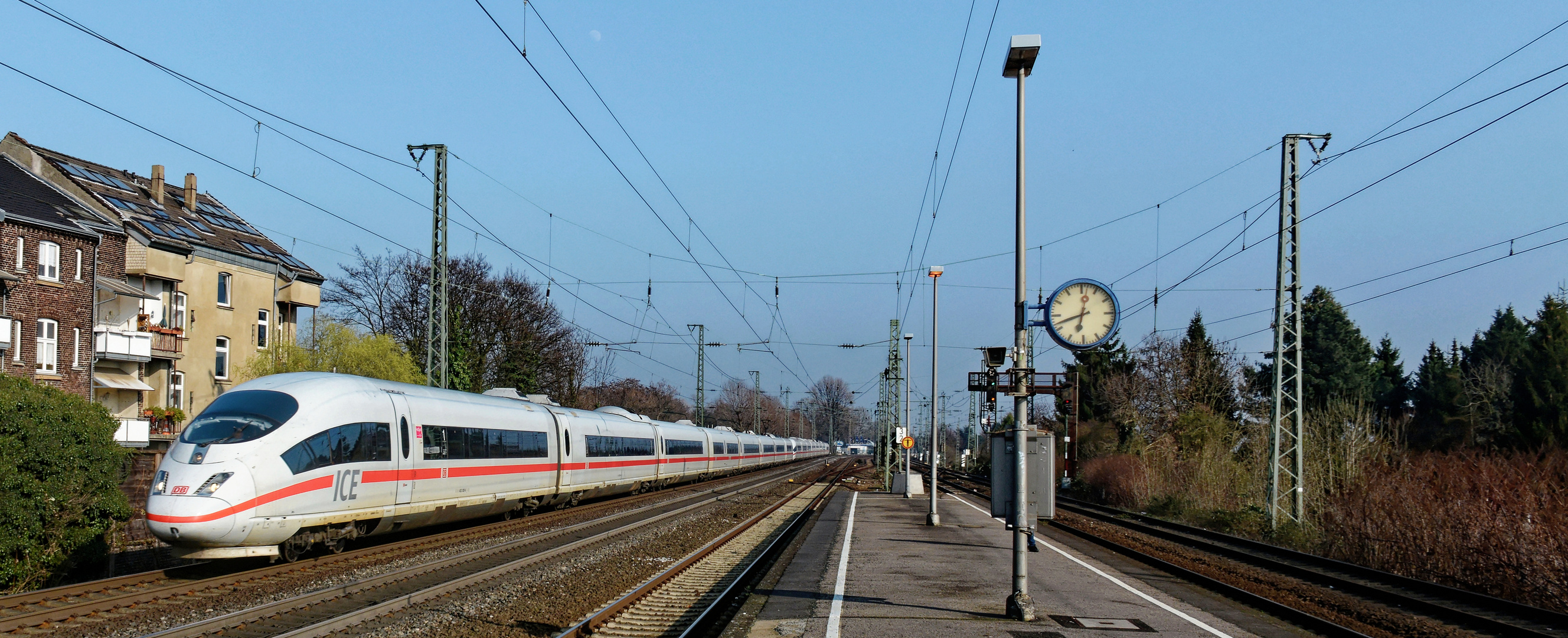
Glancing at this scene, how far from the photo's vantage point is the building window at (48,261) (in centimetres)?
3253

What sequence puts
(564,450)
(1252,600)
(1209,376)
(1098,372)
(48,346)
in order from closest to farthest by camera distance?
(1252,600), (564,450), (48,346), (1209,376), (1098,372)

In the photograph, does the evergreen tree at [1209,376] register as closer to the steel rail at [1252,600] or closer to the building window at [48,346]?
the steel rail at [1252,600]

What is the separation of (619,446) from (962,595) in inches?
853

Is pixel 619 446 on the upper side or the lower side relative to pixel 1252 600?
upper

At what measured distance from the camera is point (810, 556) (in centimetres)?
1705

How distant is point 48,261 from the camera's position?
108ft

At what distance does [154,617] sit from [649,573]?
6574 millimetres

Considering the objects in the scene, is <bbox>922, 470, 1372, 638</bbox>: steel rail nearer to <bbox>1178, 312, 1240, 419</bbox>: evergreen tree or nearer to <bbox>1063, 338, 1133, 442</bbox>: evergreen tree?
<bbox>1178, 312, 1240, 419</bbox>: evergreen tree

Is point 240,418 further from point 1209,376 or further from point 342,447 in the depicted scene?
point 1209,376

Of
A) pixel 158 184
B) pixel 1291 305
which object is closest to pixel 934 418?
pixel 1291 305

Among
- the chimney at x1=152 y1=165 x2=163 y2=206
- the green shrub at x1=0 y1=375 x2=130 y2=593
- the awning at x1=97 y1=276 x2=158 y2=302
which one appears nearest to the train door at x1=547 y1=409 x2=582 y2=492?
the green shrub at x1=0 y1=375 x2=130 y2=593

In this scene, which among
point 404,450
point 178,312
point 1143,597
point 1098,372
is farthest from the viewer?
point 1098,372

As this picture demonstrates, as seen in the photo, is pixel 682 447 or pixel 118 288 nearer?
pixel 118 288

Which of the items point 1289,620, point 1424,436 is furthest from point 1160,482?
point 1424,436
